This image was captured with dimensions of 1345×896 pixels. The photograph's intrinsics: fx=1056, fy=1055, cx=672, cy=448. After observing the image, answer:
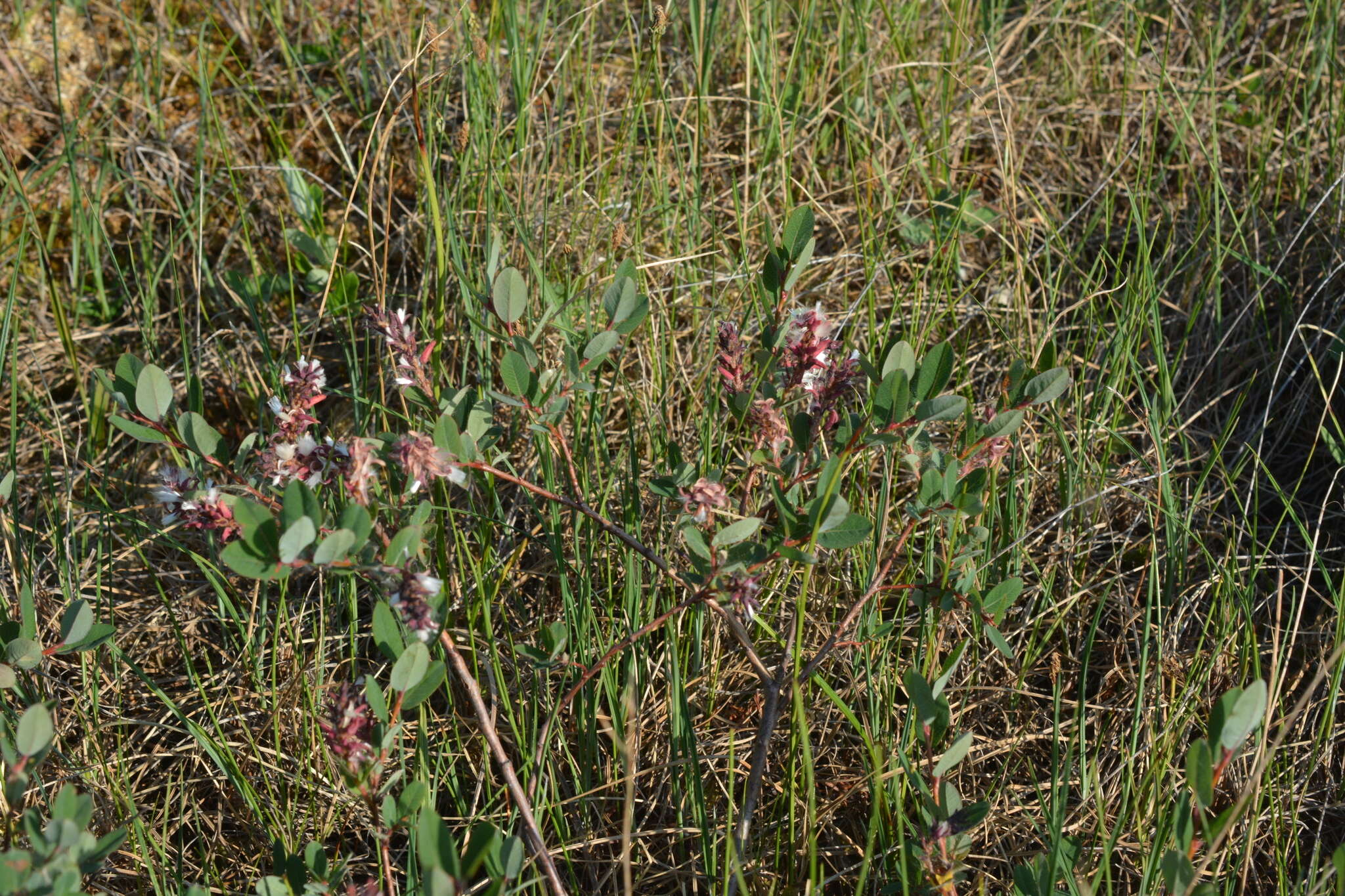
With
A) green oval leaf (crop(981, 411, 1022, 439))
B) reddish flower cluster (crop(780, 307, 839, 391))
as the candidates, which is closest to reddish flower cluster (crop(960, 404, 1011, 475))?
green oval leaf (crop(981, 411, 1022, 439))

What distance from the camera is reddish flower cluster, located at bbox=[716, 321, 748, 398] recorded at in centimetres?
130

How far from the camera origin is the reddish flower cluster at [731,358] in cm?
130

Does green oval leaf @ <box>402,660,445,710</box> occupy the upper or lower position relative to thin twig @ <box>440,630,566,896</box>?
upper

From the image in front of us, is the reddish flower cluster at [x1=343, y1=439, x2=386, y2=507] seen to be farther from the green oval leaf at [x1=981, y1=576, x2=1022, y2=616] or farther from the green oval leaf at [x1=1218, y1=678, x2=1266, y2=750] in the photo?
the green oval leaf at [x1=1218, y1=678, x2=1266, y2=750]

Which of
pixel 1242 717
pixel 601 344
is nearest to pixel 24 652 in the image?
pixel 601 344

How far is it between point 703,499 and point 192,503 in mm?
556

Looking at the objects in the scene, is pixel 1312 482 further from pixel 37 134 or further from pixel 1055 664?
pixel 37 134

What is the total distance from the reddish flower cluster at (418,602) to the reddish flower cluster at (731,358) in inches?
18.3

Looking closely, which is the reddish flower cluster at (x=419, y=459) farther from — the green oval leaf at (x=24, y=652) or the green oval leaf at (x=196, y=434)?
the green oval leaf at (x=24, y=652)

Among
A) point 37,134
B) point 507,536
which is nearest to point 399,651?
point 507,536

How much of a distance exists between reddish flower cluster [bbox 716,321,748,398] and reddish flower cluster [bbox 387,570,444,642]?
0.46 metres

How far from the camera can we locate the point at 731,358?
51.8 inches

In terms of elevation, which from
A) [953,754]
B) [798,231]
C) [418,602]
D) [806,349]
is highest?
[798,231]

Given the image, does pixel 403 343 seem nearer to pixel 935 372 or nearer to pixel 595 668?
pixel 595 668
